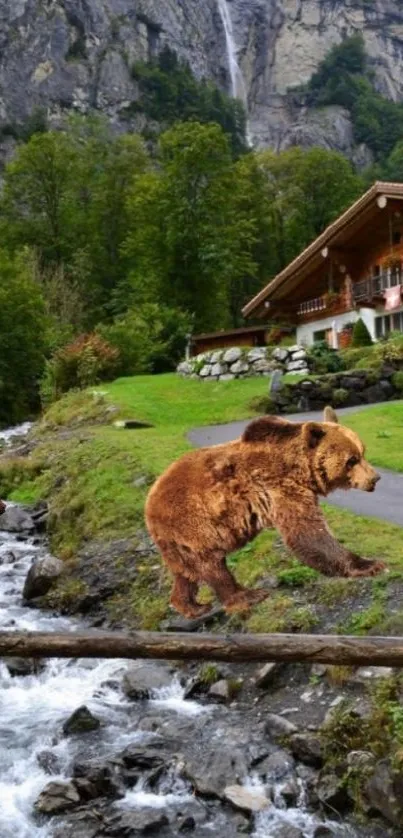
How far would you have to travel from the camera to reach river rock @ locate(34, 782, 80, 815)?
23.5 ft

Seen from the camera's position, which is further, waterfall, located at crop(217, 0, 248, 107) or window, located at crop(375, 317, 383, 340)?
waterfall, located at crop(217, 0, 248, 107)

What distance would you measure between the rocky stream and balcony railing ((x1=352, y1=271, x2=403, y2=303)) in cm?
2929

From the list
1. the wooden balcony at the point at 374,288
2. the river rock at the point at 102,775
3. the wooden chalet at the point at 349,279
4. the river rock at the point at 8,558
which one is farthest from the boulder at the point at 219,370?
the river rock at the point at 102,775

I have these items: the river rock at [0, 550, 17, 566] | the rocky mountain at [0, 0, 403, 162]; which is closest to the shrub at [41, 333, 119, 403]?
the river rock at [0, 550, 17, 566]

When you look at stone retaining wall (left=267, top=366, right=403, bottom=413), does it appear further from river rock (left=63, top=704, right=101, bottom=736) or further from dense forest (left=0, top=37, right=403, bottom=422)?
river rock (left=63, top=704, right=101, bottom=736)

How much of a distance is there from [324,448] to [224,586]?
80 centimetres

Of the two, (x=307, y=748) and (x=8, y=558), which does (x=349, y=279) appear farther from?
(x=307, y=748)

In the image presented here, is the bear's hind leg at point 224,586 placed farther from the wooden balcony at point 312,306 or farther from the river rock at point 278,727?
the wooden balcony at point 312,306

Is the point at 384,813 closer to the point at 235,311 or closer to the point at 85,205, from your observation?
the point at 235,311

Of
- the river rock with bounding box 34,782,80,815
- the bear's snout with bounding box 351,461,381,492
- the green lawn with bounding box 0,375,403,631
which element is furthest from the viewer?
the green lawn with bounding box 0,375,403,631

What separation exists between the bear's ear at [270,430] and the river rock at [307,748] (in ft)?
14.3

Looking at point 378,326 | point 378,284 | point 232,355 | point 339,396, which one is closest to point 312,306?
point 378,326

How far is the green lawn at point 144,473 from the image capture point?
32.5 ft

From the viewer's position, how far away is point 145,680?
935 centimetres
